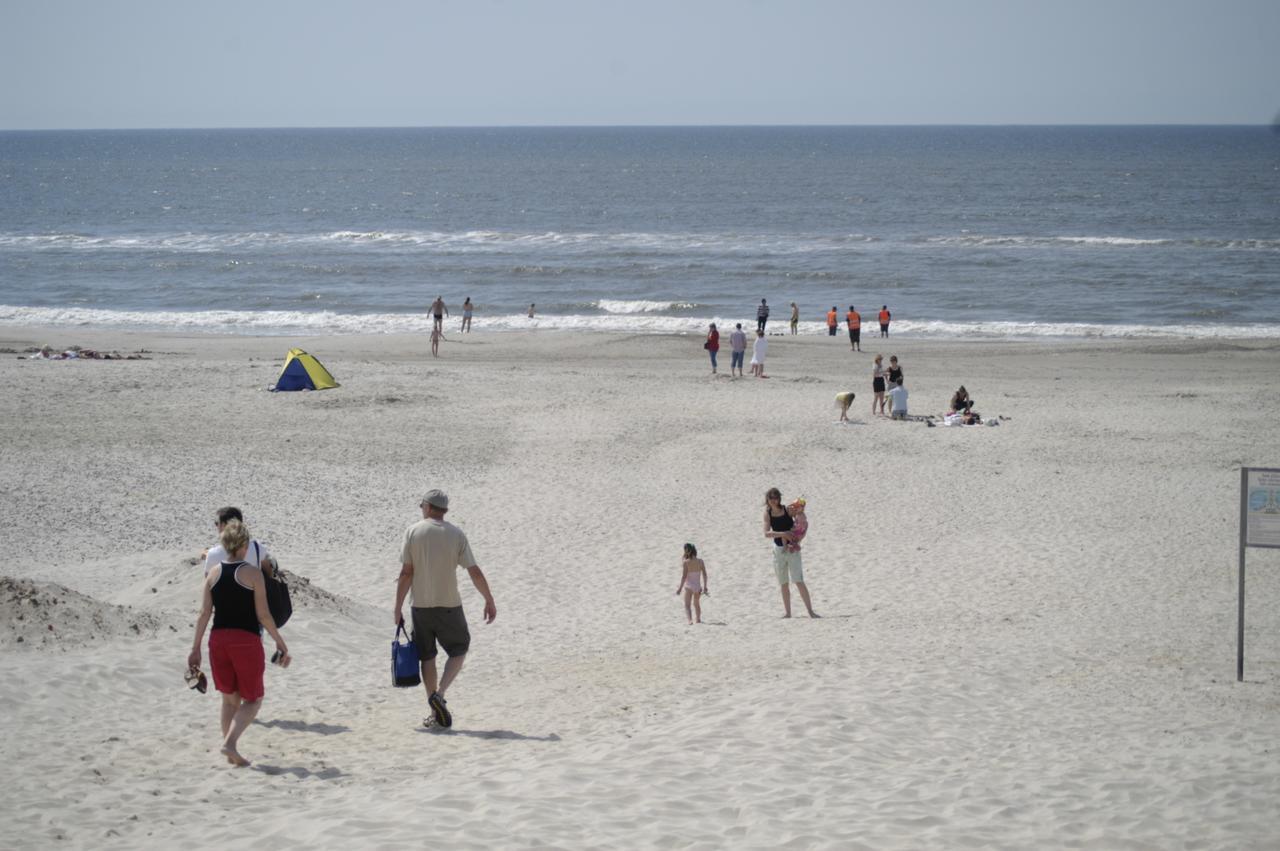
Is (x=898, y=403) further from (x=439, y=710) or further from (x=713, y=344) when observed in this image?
(x=439, y=710)

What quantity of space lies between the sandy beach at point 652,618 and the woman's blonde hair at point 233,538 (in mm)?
1282

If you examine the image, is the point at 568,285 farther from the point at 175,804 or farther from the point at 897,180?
the point at 897,180

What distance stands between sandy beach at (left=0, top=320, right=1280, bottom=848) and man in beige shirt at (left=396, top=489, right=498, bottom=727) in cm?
41

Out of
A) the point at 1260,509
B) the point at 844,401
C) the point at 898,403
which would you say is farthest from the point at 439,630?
the point at 898,403

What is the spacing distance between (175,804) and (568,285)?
41384mm

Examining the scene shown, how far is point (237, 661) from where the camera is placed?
6.68 m

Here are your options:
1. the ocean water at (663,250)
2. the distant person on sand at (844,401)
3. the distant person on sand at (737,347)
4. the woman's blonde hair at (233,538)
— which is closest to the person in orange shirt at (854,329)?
the ocean water at (663,250)

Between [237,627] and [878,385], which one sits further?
[878,385]

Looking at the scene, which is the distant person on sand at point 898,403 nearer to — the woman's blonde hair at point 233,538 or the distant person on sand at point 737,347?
the distant person on sand at point 737,347

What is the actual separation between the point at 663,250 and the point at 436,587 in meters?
50.0

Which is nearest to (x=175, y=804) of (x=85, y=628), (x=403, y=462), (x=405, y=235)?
(x=85, y=628)

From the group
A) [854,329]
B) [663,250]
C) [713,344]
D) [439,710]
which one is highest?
[663,250]

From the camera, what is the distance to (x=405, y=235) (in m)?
65.7

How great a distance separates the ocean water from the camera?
40094 millimetres
